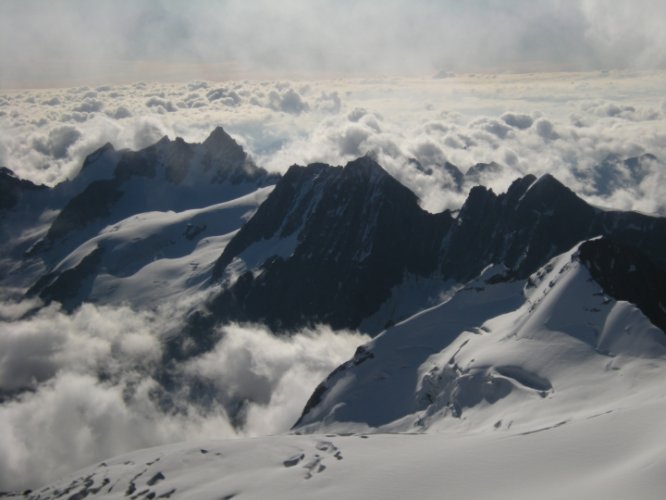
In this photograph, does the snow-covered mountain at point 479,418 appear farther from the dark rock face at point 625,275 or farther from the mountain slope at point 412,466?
the dark rock face at point 625,275

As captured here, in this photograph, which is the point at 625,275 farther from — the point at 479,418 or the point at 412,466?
the point at 412,466

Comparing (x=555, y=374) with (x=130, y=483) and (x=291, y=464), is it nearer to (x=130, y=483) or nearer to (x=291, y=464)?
(x=291, y=464)

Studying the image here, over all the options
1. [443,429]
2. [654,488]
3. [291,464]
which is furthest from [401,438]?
[654,488]

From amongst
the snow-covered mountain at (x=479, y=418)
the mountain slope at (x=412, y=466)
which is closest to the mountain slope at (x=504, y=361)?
the snow-covered mountain at (x=479, y=418)

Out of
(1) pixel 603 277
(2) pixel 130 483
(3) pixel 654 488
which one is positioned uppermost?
(1) pixel 603 277

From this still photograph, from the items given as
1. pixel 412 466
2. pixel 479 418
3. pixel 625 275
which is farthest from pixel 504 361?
pixel 412 466

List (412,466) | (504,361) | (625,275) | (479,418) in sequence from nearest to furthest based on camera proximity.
Answer: (412,466)
(479,418)
(504,361)
(625,275)

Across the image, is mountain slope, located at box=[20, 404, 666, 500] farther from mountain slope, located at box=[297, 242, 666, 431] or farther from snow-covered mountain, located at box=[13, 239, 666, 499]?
mountain slope, located at box=[297, 242, 666, 431]

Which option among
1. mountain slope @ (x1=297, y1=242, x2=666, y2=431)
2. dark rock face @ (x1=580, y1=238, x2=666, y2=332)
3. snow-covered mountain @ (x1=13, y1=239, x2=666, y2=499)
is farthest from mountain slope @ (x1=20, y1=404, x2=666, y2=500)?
dark rock face @ (x1=580, y1=238, x2=666, y2=332)
